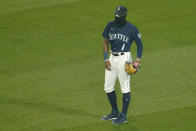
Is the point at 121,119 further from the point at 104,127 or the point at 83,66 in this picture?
the point at 83,66

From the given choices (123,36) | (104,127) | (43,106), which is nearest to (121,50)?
(123,36)

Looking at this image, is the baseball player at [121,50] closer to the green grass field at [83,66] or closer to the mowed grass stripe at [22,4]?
the green grass field at [83,66]

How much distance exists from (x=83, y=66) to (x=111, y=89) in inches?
98.2

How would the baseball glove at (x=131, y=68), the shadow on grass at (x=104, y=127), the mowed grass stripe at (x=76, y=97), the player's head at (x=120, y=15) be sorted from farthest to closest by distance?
1. the mowed grass stripe at (x=76, y=97)
2. the shadow on grass at (x=104, y=127)
3. the baseball glove at (x=131, y=68)
4. the player's head at (x=120, y=15)

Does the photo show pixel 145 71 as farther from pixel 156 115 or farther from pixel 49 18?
pixel 49 18

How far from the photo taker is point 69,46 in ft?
42.8

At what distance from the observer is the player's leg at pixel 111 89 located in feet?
31.1

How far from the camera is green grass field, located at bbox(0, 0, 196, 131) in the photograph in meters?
9.77

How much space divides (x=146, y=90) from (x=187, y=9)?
16.1 feet

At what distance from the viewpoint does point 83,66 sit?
1203 centimetres

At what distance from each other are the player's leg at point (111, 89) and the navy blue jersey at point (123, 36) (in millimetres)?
329

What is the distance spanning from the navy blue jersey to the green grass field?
1.37 m

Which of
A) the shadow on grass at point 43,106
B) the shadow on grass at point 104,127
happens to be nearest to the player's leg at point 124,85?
the shadow on grass at point 104,127

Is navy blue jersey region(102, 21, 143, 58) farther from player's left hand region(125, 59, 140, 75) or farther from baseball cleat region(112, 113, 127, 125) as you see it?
baseball cleat region(112, 113, 127, 125)
